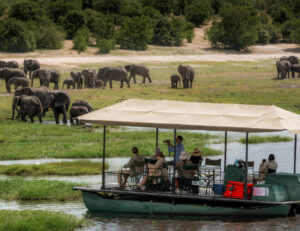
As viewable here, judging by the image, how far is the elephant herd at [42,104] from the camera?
4134 cm

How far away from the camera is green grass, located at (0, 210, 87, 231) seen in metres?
17.9

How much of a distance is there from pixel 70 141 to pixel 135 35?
5118 cm

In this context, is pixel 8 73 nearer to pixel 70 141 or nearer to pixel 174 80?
pixel 174 80

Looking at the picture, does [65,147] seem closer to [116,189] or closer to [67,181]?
[67,181]

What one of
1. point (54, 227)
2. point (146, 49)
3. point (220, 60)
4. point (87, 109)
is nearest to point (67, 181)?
point (54, 227)

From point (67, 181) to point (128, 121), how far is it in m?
5.50

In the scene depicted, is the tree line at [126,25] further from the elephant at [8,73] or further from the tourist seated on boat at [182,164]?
the tourist seated on boat at [182,164]

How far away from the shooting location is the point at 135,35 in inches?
3344

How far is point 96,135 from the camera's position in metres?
36.4

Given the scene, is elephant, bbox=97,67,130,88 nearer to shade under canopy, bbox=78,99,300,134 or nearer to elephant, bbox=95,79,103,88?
elephant, bbox=95,79,103,88

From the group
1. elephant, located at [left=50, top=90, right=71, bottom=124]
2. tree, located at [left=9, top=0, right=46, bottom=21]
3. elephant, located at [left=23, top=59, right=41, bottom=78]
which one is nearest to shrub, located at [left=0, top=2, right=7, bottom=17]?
tree, located at [left=9, top=0, right=46, bottom=21]

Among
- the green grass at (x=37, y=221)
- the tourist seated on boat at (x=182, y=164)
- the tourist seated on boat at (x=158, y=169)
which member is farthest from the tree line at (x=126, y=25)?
the green grass at (x=37, y=221)

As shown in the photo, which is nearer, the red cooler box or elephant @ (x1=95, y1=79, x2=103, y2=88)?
the red cooler box

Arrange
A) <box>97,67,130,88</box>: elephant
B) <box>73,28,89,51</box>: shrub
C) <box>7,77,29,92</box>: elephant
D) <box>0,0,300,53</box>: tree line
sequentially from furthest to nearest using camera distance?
<box>0,0,300,53</box>: tree line
<box>73,28,89,51</box>: shrub
<box>97,67,130,88</box>: elephant
<box>7,77,29,92</box>: elephant
